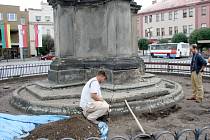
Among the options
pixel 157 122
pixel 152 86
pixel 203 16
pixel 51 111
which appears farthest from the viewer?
pixel 203 16

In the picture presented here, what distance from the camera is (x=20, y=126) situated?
21.5 feet

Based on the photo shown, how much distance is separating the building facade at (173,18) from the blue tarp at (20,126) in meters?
61.2

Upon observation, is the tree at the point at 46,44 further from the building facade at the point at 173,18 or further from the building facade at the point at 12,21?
the building facade at the point at 173,18

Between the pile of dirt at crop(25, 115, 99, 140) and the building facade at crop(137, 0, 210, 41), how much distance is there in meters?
61.7

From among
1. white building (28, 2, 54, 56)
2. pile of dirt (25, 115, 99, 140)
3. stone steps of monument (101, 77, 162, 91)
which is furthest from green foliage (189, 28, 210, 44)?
pile of dirt (25, 115, 99, 140)

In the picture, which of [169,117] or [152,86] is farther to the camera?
[152,86]

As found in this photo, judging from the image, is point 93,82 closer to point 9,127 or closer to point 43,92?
point 9,127

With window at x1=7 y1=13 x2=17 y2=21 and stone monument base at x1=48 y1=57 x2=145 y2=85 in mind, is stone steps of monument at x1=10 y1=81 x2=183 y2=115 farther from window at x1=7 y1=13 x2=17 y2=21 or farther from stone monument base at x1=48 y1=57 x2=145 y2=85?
window at x1=7 y1=13 x2=17 y2=21

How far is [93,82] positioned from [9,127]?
2041 millimetres

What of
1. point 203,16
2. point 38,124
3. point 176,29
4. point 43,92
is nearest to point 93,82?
point 38,124

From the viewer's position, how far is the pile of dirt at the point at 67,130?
5660 mm

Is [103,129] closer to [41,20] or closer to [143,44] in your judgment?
[143,44]

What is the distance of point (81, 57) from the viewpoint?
1143 centimetres

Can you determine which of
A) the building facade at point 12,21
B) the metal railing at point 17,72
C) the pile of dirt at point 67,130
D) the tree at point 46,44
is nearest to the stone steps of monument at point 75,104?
the pile of dirt at point 67,130
